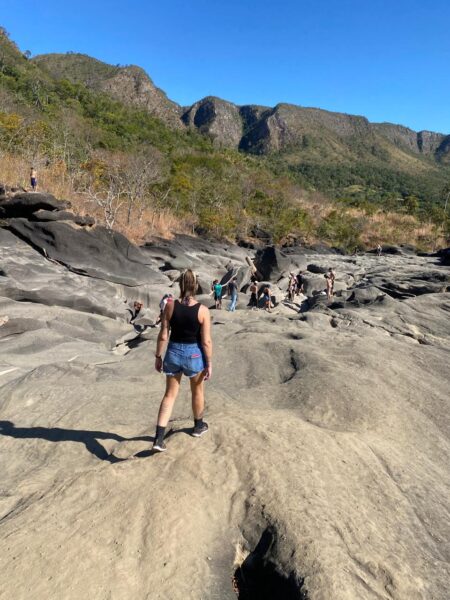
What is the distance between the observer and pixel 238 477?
313cm

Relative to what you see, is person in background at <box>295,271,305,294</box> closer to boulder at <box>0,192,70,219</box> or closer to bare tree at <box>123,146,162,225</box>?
boulder at <box>0,192,70,219</box>

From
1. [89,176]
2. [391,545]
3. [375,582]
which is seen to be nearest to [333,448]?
[391,545]

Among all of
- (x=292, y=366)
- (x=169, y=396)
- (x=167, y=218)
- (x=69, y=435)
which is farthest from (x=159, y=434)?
(x=167, y=218)

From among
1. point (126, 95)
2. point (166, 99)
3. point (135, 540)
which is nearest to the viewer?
point (135, 540)

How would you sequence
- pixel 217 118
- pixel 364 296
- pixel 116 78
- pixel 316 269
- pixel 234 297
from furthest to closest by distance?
pixel 217 118 < pixel 116 78 < pixel 316 269 < pixel 364 296 < pixel 234 297

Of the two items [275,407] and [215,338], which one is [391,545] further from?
[215,338]

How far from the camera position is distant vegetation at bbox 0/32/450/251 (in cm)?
2991

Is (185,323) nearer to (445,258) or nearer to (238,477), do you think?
(238,477)

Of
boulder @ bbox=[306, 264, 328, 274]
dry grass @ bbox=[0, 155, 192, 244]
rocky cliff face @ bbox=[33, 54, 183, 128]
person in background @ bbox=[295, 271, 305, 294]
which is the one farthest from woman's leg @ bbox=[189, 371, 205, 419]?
rocky cliff face @ bbox=[33, 54, 183, 128]

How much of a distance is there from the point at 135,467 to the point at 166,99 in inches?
6510

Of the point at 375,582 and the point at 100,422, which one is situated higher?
the point at 375,582

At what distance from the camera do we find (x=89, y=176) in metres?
33.0

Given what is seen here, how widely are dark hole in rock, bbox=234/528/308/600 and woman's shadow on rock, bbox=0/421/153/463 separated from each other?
1.59m

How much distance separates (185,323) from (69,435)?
193 centimetres
